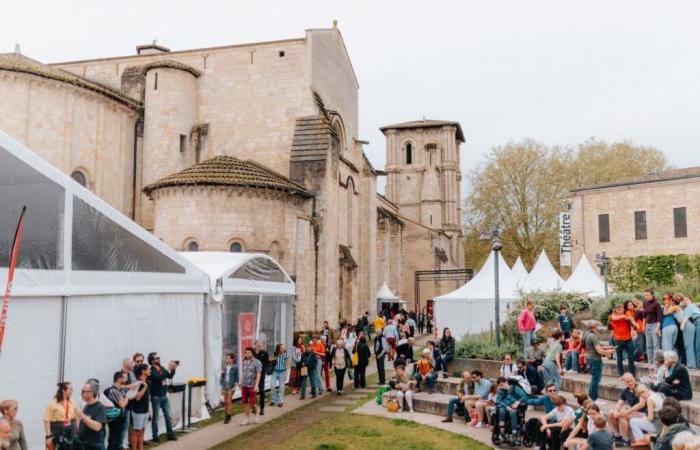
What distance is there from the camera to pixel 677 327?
1237cm

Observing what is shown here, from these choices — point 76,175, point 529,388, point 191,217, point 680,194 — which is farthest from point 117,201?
point 680,194

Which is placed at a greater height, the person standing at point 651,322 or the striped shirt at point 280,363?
the person standing at point 651,322

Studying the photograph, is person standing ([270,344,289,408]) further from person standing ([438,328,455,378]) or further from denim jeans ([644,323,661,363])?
denim jeans ([644,323,661,363])

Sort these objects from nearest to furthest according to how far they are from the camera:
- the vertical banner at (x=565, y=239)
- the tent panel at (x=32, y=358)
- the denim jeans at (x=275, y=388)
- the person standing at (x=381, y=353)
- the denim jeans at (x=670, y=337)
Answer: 1. the tent panel at (x=32, y=358)
2. the denim jeans at (x=670, y=337)
3. the denim jeans at (x=275, y=388)
4. the person standing at (x=381, y=353)
5. the vertical banner at (x=565, y=239)

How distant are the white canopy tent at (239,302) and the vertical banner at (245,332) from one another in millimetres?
46

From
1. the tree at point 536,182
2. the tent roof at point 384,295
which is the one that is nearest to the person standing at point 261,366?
the tent roof at point 384,295

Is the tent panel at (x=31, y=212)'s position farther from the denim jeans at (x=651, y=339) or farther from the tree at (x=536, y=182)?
the tree at (x=536, y=182)

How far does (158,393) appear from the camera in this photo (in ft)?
36.2

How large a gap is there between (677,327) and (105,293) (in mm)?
10525

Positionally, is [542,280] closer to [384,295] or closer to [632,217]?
[632,217]

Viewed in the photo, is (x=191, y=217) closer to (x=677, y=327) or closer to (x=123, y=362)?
(x=123, y=362)

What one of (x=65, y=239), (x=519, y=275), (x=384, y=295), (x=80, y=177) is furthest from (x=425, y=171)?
(x=65, y=239)

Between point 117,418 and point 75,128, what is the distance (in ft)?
56.4

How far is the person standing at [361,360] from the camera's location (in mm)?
17073
